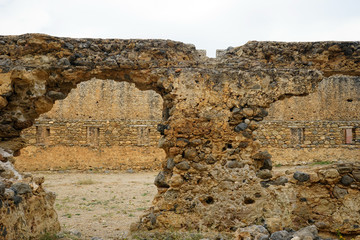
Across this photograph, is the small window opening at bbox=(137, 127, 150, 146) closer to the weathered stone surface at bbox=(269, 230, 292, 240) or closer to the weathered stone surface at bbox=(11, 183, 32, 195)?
the weathered stone surface at bbox=(11, 183, 32, 195)

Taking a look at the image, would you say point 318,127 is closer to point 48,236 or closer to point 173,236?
point 173,236

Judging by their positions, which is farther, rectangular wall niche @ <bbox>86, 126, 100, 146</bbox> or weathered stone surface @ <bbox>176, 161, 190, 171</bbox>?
rectangular wall niche @ <bbox>86, 126, 100, 146</bbox>

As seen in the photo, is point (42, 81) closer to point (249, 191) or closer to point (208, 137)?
point (208, 137)

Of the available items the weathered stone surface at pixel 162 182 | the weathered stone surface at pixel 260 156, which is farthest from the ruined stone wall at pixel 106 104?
the weathered stone surface at pixel 260 156

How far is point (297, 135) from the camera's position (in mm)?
16125

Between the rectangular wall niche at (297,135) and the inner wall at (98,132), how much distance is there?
257 inches

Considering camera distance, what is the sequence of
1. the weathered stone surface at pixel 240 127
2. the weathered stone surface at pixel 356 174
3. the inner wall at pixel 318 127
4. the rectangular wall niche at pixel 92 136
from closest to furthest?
the weathered stone surface at pixel 356 174 → the weathered stone surface at pixel 240 127 → the rectangular wall niche at pixel 92 136 → the inner wall at pixel 318 127

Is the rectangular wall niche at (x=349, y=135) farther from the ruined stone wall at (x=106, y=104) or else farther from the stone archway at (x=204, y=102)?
the stone archway at (x=204, y=102)

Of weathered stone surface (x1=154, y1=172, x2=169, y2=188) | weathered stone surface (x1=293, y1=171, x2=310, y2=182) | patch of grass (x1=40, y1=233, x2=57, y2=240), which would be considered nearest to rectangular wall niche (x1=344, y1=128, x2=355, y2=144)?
weathered stone surface (x1=293, y1=171, x2=310, y2=182)

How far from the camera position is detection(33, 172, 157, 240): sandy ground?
5.82 metres

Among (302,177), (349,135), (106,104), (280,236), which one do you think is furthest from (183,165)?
(349,135)

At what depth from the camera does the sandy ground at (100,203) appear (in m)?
5.82

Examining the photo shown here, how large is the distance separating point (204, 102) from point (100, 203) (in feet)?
15.5

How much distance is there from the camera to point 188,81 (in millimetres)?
4941
